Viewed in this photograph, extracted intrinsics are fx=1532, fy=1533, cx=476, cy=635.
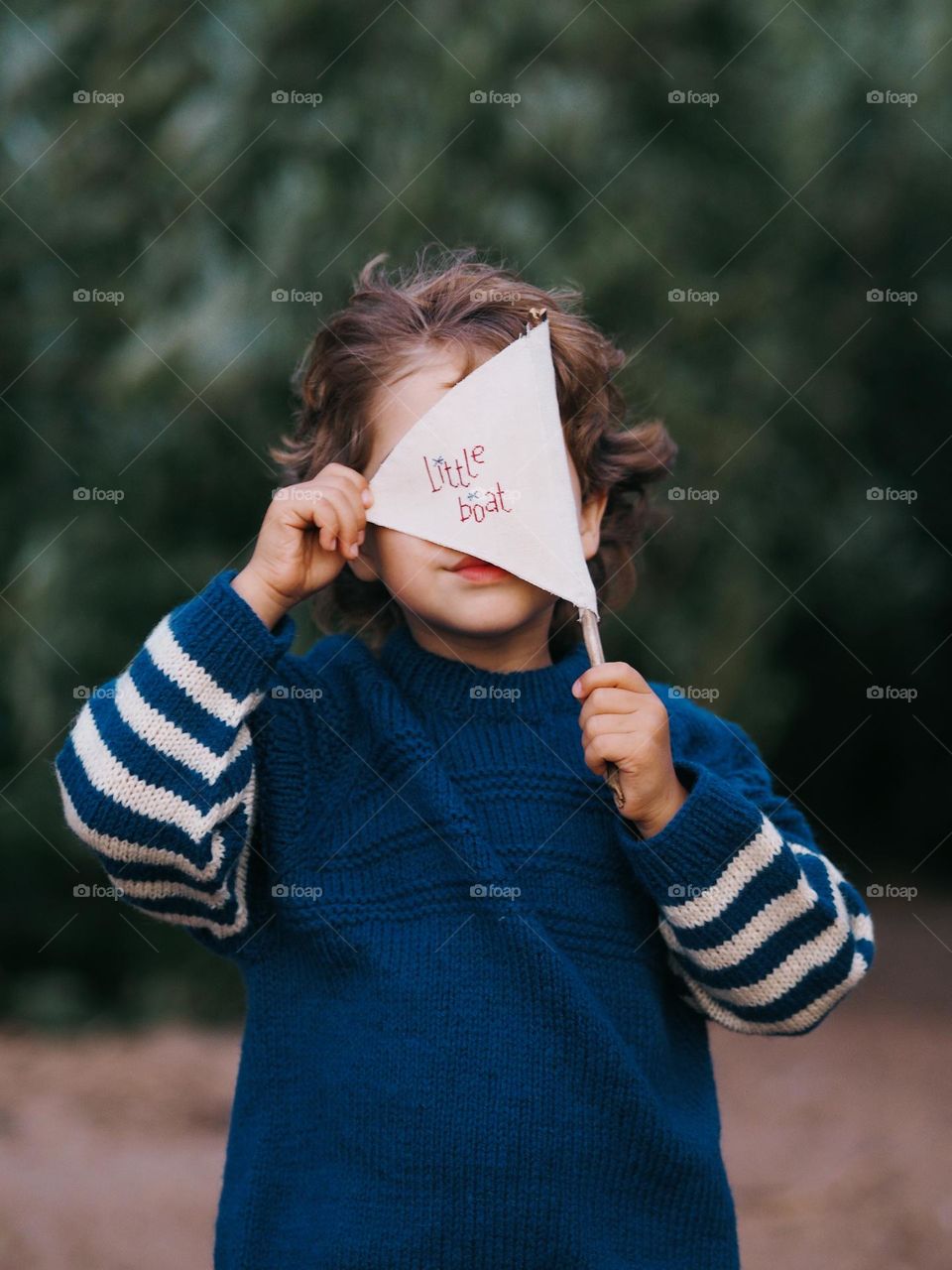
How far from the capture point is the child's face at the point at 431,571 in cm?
178

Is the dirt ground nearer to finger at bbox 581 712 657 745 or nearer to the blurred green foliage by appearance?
the blurred green foliage

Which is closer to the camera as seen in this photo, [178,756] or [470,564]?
[178,756]

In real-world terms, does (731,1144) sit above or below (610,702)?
below

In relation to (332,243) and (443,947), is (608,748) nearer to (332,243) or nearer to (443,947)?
(443,947)

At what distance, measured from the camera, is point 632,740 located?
167cm

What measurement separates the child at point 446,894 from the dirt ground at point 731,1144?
1453 mm

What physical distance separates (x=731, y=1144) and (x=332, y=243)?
7.74ft

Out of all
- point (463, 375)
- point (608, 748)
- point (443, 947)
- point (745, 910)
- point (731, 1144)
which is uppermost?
point (463, 375)

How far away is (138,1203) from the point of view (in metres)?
3.20

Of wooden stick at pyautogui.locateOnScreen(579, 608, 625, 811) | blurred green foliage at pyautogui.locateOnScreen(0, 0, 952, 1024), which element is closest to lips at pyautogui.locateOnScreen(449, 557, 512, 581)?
wooden stick at pyautogui.locateOnScreen(579, 608, 625, 811)

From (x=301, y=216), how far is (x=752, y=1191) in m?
2.42

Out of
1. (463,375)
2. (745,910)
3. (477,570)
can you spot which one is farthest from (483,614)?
(745,910)

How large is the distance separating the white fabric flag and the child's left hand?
0.12 metres

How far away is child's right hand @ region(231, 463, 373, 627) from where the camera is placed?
1.75m
